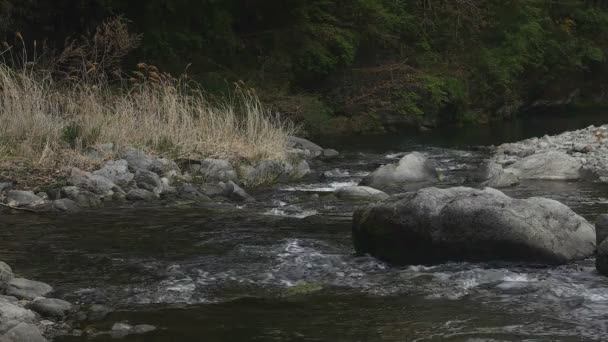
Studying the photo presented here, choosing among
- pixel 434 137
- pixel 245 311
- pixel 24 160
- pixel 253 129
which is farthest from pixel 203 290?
pixel 434 137

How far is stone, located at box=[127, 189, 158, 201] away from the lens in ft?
34.6

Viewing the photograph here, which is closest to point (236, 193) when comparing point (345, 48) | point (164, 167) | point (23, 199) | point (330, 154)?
point (164, 167)

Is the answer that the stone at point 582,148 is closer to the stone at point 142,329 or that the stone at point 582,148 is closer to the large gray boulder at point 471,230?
the large gray boulder at point 471,230

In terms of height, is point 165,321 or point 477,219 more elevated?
point 477,219

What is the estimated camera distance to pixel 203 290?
642 cm

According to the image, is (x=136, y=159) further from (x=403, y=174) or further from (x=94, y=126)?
(x=403, y=174)

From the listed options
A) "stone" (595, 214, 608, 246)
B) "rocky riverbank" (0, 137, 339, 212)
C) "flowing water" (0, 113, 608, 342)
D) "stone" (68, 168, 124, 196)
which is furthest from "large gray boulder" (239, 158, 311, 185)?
"stone" (595, 214, 608, 246)

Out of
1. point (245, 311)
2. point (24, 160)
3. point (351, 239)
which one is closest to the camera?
point (245, 311)

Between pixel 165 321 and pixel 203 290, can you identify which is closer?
pixel 165 321

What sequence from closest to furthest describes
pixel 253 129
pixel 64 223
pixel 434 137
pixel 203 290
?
pixel 203 290 → pixel 64 223 → pixel 253 129 → pixel 434 137

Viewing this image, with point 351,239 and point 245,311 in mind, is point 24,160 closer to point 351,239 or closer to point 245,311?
point 351,239

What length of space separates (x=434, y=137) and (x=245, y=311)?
53.1 feet

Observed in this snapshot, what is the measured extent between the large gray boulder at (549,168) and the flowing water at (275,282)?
347 centimetres

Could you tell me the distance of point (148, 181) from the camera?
11.1 m
